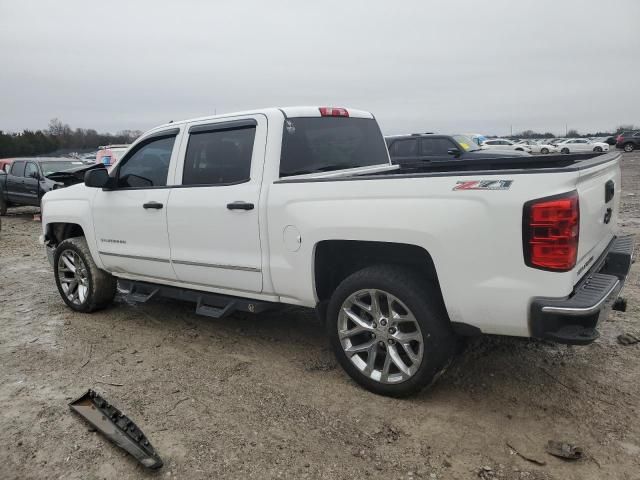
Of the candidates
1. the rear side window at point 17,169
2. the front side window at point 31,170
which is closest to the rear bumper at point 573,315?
the front side window at point 31,170

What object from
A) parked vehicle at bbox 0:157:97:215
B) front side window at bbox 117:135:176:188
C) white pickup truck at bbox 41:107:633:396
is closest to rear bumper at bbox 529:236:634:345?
white pickup truck at bbox 41:107:633:396

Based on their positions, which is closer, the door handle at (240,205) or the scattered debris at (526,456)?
the scattered debris at (526,456)

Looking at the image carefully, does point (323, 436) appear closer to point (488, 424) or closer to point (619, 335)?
point (488, 424)

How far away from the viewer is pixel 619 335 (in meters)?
4.30

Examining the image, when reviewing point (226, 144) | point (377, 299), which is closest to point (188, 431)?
point (377, 299)

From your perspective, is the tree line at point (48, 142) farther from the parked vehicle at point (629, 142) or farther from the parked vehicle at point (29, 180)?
the parked vehicle at point (629, 142)

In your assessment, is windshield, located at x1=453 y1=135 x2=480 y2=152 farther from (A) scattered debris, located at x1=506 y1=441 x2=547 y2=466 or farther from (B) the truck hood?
(A) scattered debris, located at x1=506 y1=441 x2=547 y2=466

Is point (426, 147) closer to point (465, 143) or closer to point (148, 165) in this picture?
point (465, 143)

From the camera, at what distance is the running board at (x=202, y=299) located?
4.10m

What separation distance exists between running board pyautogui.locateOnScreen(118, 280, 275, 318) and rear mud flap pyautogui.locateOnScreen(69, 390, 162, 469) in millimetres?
1100

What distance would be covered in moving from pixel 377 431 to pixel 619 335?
247cm

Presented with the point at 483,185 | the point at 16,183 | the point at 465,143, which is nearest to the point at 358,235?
the point at 483,185

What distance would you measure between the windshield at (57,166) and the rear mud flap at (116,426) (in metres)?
12.8

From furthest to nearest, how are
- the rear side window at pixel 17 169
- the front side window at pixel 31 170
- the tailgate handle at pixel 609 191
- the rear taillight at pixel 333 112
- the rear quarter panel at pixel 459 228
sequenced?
the rear side window at pixel 17 169 < the front side window at pixel 31 170 < the rear taillight at pixel 333 112 < the tailgate handle at pixel 609 191 < the rear quarter panel at pixel 459 228
